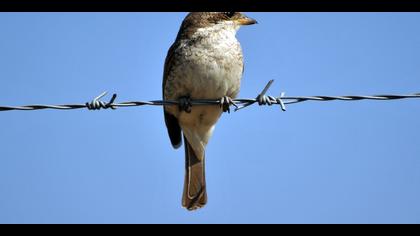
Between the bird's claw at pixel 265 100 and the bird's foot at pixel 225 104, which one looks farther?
the bird's foot at pixel 225 104

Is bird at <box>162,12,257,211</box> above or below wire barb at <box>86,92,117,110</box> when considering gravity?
above

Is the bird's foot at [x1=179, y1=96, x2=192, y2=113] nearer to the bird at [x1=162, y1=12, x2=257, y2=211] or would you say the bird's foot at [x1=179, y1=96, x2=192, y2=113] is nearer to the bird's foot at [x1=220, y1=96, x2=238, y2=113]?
the bird at [x1=162, y1=12, x2=257, y2=211]

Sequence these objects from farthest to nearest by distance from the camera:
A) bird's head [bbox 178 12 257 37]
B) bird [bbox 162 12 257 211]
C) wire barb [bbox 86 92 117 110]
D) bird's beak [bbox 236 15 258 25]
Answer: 1. bird's beak [bbox 236 15 258 25]
2. bird's head [bbox 178 12 257 37]
3. bird [bbox 162 12 257 211]
4. wire barb [bbox 86 92 117 110]

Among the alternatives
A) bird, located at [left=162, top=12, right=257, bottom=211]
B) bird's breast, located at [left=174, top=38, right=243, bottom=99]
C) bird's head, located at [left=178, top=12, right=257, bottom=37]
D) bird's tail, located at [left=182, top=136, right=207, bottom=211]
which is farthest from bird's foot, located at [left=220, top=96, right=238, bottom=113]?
bird's tail, located at [left=182, top=136, right=207, bottom=211]

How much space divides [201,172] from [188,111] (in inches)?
33.8

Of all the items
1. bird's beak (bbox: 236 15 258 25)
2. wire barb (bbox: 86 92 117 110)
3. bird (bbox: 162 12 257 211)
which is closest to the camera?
wire barb (bbox: 86 92 117 110)

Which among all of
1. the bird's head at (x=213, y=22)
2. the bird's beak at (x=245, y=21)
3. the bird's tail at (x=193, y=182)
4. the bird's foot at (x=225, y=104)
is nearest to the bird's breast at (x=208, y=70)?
the bird's foot at (x=225, y=104)

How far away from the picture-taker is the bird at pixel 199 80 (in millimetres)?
6191

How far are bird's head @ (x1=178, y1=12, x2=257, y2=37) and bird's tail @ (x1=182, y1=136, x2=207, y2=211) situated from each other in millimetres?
1192

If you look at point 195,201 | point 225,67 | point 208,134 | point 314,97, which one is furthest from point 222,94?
point 314,97

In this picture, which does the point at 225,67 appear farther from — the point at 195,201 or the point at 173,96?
the point at 195,201

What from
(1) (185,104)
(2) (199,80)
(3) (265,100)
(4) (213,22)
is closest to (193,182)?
(1) (185,104)

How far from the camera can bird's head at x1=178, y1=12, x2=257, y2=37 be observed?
257 inches

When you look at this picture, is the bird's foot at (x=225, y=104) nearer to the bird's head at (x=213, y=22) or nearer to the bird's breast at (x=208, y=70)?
the bird's breast at (x=208, y=70)
